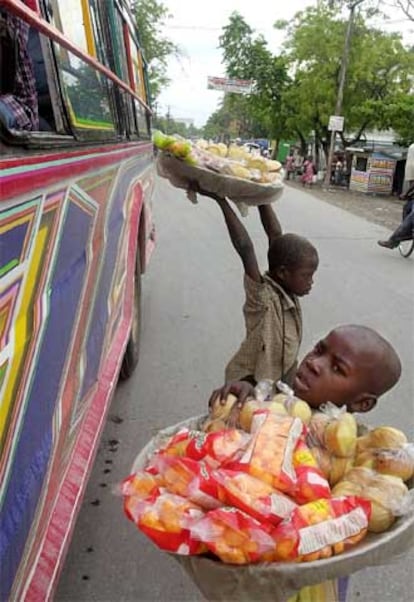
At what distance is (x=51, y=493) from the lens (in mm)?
1709

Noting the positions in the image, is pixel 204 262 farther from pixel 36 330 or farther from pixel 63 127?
pixel 36 330

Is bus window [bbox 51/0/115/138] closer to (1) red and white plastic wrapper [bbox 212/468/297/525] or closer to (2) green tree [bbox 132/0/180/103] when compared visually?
(1) red and white plastic wrapper [bbox 212/468/297/525]

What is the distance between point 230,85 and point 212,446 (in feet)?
102

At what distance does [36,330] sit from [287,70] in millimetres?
31183

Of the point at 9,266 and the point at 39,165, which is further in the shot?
the point at 39,165

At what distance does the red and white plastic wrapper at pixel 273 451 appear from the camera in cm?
130

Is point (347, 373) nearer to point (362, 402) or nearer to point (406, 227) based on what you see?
point (362, 402)

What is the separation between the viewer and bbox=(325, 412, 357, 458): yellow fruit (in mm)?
1507

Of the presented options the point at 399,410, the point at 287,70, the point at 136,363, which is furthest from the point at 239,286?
the point at 287,70

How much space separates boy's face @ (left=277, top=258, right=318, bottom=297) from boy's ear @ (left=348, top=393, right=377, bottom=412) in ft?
2.74

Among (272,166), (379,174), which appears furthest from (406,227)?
(379,174)

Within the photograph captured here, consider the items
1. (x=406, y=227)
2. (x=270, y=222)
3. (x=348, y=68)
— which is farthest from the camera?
(x=348, y=68)

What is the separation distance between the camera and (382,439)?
156 cm

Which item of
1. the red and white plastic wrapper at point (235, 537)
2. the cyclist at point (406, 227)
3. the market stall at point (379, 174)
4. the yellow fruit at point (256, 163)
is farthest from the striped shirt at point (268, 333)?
the market stall at point (379, 174)
